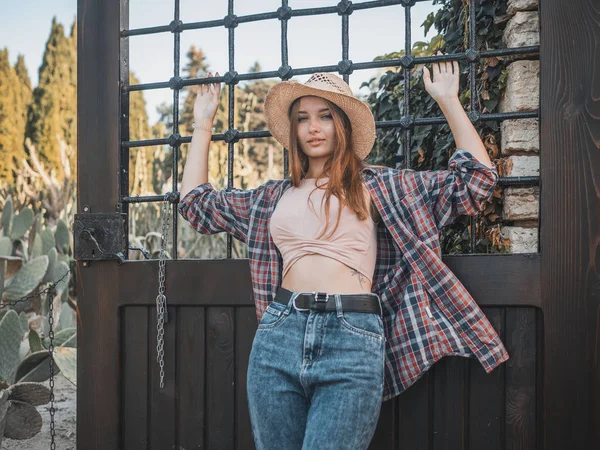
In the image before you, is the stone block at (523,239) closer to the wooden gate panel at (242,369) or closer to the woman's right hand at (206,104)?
the wooden gate panel at (242,369)

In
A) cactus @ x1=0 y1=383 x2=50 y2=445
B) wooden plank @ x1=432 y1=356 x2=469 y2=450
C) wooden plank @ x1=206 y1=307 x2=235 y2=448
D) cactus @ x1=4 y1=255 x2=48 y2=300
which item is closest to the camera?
wooden plank @ x1=432 y1=356 x2=469 y2=450

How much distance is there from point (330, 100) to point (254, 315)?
0.91 metres

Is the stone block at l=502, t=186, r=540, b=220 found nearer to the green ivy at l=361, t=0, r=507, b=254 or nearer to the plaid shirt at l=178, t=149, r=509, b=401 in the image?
the green ivy at l=361, t=0, r=507, b=254

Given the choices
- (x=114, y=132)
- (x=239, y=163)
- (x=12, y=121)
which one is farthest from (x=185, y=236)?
(x=12, y=121)

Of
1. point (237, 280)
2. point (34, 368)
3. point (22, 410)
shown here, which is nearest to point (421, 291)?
point (237, 280)

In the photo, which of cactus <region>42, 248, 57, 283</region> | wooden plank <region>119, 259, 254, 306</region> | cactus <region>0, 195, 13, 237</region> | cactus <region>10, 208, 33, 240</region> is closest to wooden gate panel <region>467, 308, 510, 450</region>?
wooden plank <region>119, 259, 254, 306</region>

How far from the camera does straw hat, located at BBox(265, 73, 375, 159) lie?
6.96 ft

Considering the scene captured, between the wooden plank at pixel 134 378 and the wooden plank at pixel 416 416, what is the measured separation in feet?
3.44

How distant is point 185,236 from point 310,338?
4.45 metres

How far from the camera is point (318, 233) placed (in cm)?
207

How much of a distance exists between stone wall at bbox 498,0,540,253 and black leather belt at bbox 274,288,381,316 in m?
0.85

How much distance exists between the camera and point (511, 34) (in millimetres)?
2549

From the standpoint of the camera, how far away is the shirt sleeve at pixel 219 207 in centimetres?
238

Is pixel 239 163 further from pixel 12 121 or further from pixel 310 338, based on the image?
pixel 12 121
